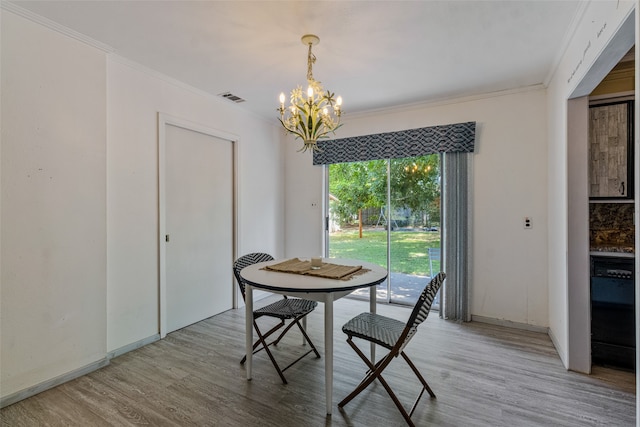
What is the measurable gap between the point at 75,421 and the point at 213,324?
5.32ft

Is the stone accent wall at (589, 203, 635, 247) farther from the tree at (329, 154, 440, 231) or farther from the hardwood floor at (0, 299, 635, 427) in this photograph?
the tree at (329, 154, 440, 231)

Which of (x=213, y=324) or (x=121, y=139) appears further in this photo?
(x=213, y=324)

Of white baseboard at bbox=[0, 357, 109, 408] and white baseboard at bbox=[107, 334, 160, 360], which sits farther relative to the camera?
white baseboard at bbox=[107, 334, 160, 360]

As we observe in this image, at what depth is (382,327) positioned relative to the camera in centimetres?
218

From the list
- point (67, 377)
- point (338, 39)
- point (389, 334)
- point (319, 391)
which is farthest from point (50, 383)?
point (338, 39)

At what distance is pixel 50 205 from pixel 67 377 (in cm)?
131

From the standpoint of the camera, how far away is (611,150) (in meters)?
2.70

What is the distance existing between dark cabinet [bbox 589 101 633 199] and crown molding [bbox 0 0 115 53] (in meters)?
4.20

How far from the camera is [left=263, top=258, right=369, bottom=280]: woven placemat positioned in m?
2.27

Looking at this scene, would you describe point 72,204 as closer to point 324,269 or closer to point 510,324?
point 324,269

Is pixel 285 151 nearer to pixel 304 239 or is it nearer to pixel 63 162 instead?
pixel 304 239

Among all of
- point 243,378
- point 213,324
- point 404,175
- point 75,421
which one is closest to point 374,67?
point 404,175

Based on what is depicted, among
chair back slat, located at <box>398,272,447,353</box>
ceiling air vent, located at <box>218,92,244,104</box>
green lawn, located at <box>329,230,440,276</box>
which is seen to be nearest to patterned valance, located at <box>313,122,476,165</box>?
green lawn, located at <box>329,230,440,276</box>

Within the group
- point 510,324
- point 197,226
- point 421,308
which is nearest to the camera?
point 421,308
